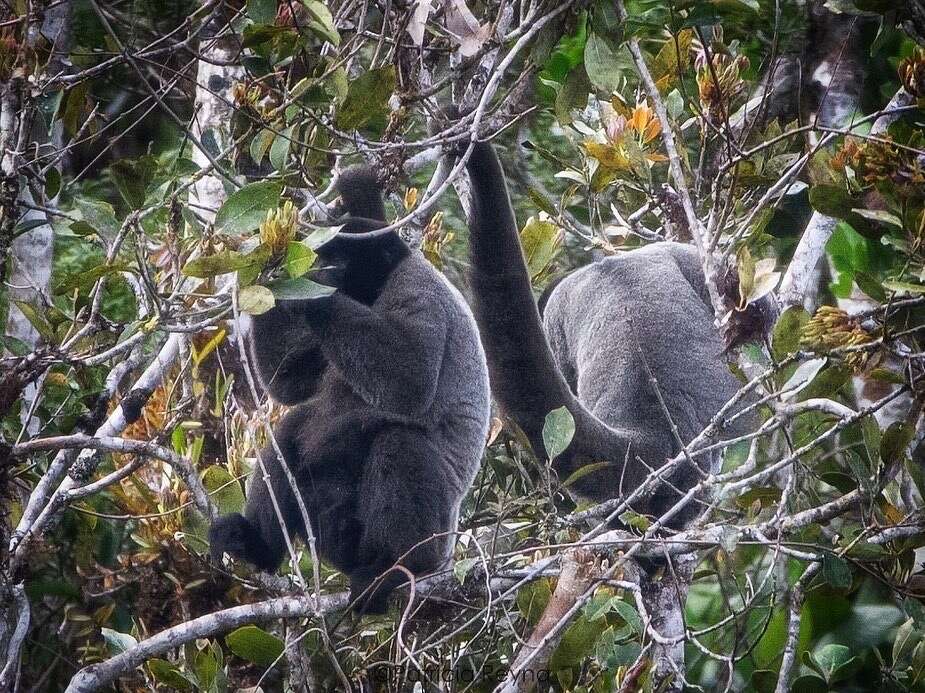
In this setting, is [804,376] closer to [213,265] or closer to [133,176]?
[213,265]

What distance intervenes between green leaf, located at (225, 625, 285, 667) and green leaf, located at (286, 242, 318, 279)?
1.16 metres

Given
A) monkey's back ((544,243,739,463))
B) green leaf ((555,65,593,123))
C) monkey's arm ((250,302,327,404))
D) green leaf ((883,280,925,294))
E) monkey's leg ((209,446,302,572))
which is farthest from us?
monkey's back ((544,243,739,463))

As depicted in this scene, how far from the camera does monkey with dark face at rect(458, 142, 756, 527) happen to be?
421 centimetres

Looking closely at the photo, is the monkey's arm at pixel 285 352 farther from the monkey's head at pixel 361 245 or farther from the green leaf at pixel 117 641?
the green leaf at pixel 117 641

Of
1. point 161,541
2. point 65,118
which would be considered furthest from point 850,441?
point 65,118

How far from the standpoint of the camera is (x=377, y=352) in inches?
173

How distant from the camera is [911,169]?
2.88m

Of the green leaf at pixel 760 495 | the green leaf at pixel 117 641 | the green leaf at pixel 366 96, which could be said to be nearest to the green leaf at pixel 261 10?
the green leaf at pixel 366 96

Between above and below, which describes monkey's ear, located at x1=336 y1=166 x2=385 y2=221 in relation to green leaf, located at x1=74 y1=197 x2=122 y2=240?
below

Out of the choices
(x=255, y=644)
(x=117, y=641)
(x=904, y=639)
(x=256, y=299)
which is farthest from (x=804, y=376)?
(x=117, y=641)

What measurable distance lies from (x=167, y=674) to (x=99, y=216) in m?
1.49

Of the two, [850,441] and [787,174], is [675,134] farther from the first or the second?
[850,441]

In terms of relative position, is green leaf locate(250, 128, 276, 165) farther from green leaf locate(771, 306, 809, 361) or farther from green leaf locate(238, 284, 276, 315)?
green leaf locate(771, 306, 809, 361)

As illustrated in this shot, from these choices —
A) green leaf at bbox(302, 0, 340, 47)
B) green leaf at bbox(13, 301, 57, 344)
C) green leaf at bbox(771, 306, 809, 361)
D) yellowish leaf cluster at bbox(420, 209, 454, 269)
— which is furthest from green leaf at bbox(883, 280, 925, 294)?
green leaf at bbox(13, 301, 57, 344)
